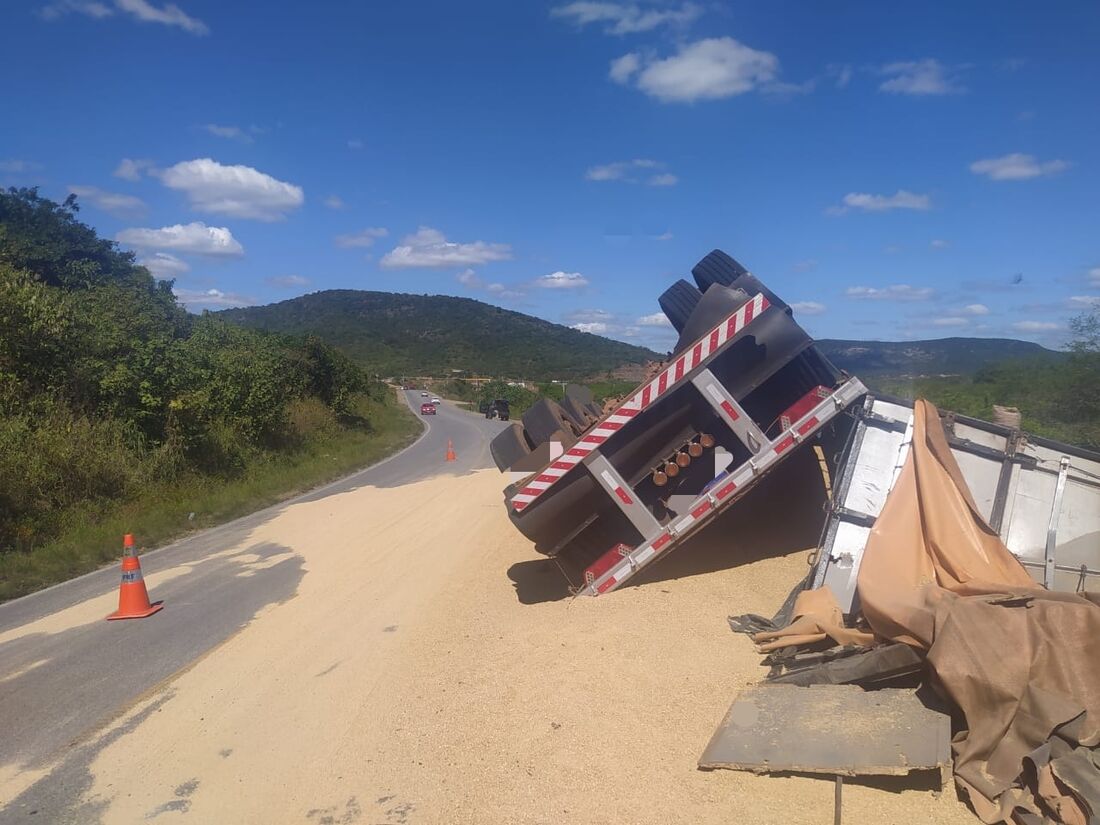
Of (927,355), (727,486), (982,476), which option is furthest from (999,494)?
(927,355)

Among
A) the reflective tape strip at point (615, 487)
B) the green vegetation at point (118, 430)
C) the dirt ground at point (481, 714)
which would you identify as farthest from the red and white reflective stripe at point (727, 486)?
the green vegetation at point (118, 430)

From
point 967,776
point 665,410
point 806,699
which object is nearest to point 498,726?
point 806,699

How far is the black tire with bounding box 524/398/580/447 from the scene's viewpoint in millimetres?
7699

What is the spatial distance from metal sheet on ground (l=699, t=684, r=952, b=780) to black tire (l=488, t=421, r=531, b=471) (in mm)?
3981

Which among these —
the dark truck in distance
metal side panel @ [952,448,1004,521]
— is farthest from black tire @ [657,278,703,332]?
the dark truck in distance

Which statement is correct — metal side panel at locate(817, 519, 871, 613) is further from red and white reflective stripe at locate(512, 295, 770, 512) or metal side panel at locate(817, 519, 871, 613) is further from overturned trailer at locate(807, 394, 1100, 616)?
red and white reflective stripe at locate(512, 295, 770, 512)

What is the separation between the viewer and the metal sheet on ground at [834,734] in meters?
3.61

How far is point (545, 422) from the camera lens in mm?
7812

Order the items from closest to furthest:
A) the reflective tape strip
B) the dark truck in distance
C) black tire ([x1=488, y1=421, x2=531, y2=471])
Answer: the reflective tape strip
black tire ([x1=488, y1=421, x2=531, y2=471])
the dark truck in distance

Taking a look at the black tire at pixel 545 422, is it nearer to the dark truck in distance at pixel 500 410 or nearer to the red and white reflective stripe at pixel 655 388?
the red and white reflective stripe at pixel 655 388

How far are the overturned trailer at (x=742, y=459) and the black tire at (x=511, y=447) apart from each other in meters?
0.02

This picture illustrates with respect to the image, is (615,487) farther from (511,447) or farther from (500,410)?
(500,410)

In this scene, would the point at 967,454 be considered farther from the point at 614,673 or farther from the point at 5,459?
the point at 5,459

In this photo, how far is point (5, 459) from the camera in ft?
39.2
